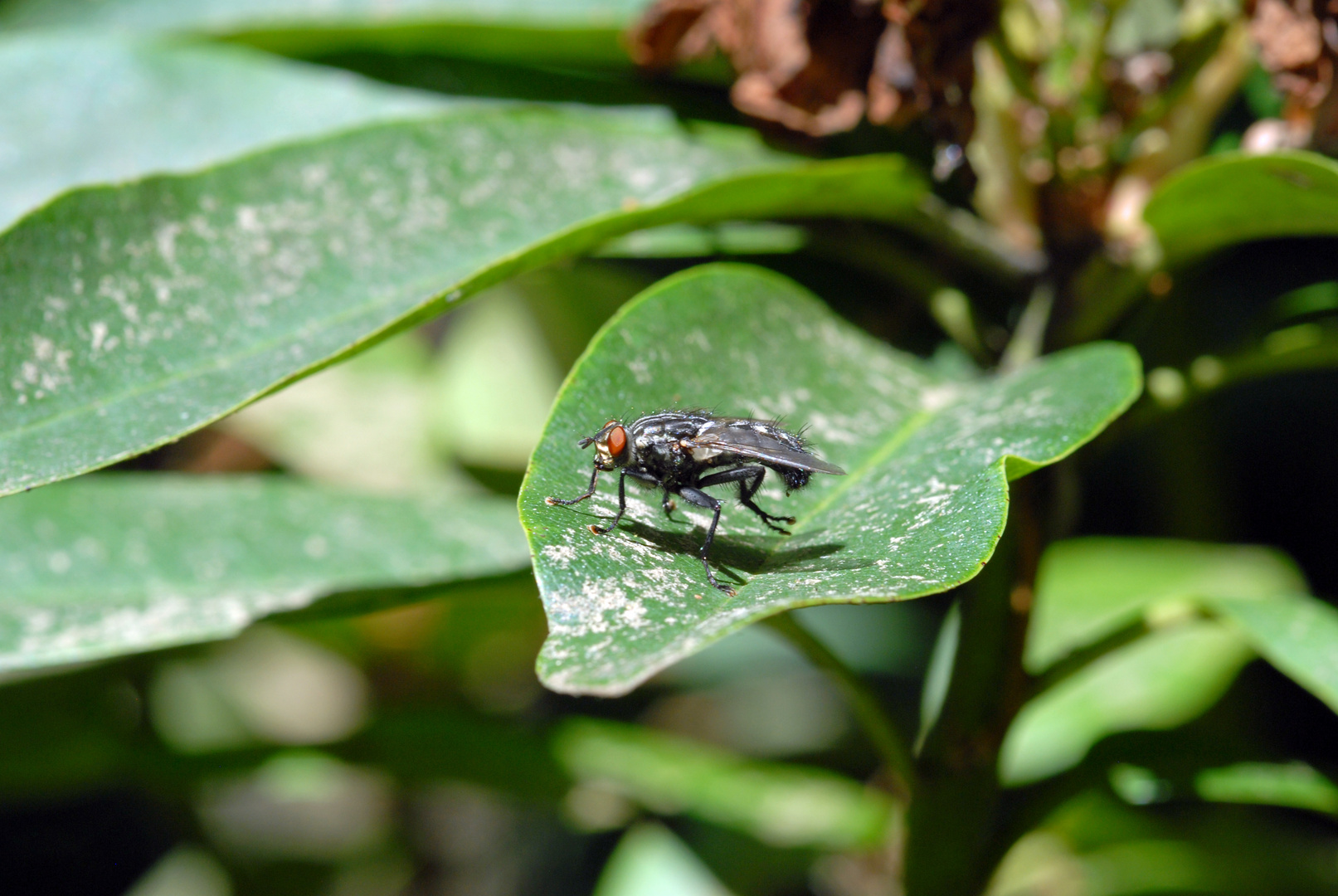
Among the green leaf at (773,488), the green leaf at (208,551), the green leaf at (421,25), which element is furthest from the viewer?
the green leaf at (421,25)

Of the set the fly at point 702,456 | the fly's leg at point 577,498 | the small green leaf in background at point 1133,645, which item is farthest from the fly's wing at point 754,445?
the small green leaf in background at point 1133,645

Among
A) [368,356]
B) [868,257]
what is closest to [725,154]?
[868,257]

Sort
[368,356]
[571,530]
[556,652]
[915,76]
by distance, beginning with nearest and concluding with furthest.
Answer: [556,652] → [571,530] → [915,76] → [368,356]

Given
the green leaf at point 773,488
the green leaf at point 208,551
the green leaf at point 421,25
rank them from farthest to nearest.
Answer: the green leaf at point 421,25 → the green leaf at point 208,551 → the green leaf at point 773,488

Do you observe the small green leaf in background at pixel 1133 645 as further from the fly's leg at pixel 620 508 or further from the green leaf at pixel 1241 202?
the fly's leg at pixel 620 508

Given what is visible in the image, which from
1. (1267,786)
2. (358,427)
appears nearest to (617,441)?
(1267,786)

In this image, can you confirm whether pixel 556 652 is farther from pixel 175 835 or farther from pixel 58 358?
pixel 175 835

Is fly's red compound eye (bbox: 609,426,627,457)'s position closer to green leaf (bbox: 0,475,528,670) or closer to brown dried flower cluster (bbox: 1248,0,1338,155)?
green leaf (bbox: 0,475,528,670)
